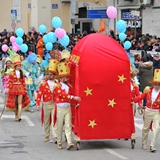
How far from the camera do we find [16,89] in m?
15.8

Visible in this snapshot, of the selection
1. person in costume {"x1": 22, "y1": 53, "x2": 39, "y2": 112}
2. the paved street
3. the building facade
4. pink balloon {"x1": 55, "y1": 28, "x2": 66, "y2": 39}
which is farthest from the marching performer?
the building facade

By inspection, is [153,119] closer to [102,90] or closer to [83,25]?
[102,90]

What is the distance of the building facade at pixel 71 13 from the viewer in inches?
1507

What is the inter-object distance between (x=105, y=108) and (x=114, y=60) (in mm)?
934

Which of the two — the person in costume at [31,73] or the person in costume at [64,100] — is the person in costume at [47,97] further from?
the person in costume at [31,73]

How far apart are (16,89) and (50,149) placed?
12.9ft

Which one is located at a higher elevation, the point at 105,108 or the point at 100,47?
the point at 100,47

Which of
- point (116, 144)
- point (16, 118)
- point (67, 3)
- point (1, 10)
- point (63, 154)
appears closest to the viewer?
point (63, 154)

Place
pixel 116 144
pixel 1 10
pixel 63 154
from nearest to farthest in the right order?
pixel 63 154, pixel 116 144, pixel 1 10

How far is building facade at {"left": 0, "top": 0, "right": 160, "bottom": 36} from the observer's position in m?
38.3

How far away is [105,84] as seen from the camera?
39.0ft

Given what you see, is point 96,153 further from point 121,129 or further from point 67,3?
point 67,3

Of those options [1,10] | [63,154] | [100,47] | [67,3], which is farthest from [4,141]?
[1,10]

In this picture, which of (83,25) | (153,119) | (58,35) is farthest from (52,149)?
(83,25)
